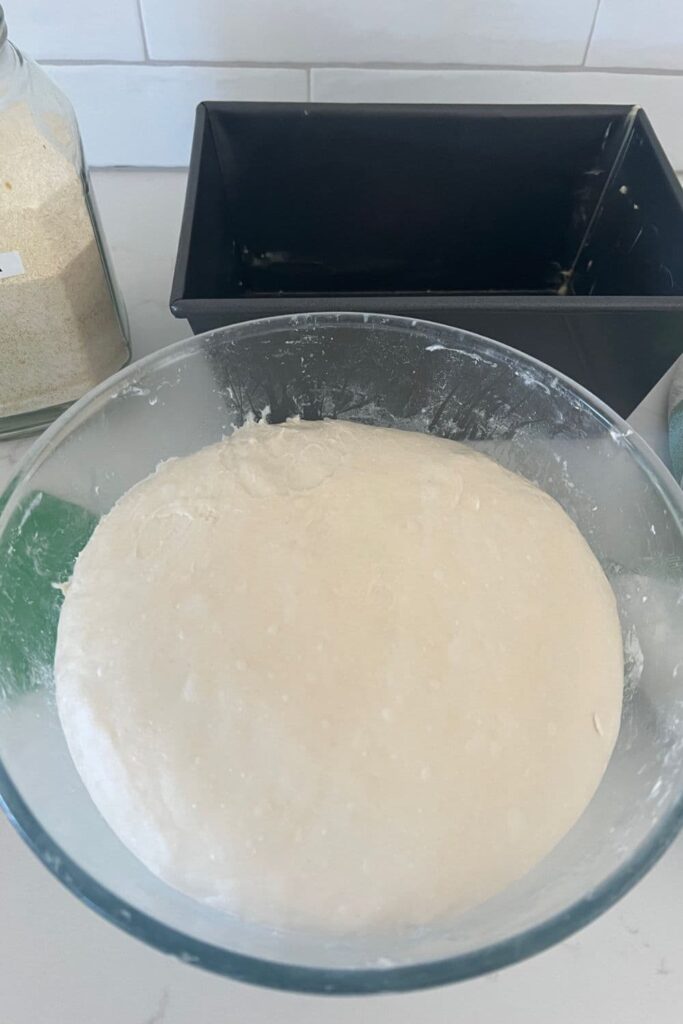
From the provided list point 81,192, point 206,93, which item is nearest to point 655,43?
point 206,93

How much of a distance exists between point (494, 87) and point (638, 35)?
0.14 metres

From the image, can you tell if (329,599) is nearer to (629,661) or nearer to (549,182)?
(629,661)

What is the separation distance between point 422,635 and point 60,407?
390 mm

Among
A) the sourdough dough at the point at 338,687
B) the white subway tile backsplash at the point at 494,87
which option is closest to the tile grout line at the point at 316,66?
the white subway tile backsplash at the point at 494,87

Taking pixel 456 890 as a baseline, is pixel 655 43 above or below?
above

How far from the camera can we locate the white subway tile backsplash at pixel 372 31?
715 millimetres

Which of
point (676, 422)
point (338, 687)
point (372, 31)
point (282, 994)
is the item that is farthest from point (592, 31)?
point (282, 994)

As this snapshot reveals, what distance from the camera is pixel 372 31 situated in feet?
2.41

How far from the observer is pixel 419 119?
698 mm

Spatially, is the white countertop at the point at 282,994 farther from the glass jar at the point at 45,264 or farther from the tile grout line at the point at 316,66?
the tile grout line at the point at 316,66

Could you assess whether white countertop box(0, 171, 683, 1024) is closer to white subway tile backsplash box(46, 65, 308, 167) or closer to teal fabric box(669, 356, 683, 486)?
teal fabric box(669, 356, 683, 486)

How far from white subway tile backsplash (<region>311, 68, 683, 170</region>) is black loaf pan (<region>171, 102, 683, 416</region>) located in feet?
0.34

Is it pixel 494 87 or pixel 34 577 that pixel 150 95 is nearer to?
pixel 494 87

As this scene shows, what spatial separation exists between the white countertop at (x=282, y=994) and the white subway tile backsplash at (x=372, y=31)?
2.30 ft
